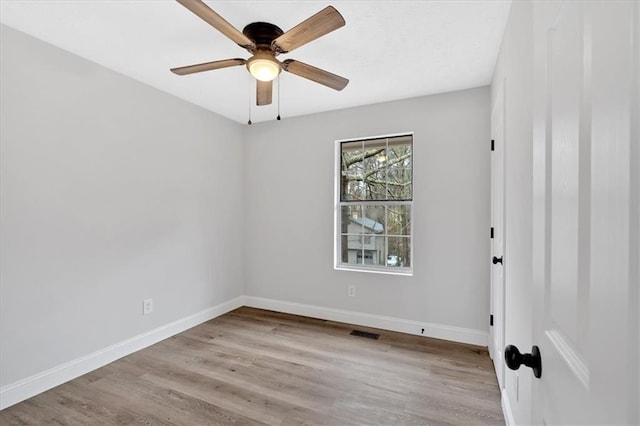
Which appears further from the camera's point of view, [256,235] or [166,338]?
[256,235]

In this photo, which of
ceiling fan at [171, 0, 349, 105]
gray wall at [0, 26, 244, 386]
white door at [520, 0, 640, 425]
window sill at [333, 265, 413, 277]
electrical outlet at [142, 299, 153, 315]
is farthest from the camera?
window sill at [333, 265, 413, 277]

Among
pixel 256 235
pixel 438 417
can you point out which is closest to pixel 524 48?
pixel 438 417

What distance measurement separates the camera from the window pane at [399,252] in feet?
10.9

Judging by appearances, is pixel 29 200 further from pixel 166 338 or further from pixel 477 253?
pixel 477 253

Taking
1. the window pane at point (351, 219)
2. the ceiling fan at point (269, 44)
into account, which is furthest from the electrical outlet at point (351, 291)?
the ceiling fan at point (269, 44)

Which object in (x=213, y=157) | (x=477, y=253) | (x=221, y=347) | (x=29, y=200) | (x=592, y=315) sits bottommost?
(x=221, y=347)

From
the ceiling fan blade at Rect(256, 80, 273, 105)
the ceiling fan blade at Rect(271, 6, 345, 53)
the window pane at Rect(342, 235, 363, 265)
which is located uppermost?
the ceiling fan blade at Rect(271, 6, 345, 53)

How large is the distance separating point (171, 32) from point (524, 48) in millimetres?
2180

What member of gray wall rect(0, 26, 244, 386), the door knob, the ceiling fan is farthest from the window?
→ the door knob

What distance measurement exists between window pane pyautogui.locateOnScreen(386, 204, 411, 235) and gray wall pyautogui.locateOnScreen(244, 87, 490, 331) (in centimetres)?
14

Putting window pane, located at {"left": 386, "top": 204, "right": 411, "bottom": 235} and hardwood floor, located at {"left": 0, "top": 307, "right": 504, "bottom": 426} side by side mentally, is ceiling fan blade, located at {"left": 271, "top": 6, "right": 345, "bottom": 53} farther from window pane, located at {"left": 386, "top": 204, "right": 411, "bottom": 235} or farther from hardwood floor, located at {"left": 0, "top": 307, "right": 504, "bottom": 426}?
hardwood floor, located at {"left": 0, "top": 307, "right": 504, "bottom": 426}

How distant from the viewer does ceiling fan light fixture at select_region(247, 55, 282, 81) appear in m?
1.96

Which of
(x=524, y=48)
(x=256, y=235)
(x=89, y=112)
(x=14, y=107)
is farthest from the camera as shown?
(x=256, y=235)

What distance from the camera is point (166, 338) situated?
3.07 metres
